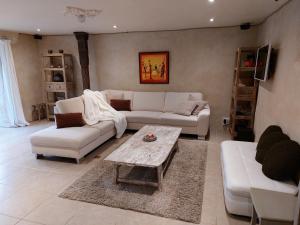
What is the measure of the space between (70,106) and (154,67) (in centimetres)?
234

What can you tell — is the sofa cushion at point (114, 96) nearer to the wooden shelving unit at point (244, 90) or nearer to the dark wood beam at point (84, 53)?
the dark wood beam at point (84, 53)

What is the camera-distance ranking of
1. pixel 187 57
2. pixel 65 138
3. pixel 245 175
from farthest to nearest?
pixel 187 57 → pixel 65 138 → pixel 245 175

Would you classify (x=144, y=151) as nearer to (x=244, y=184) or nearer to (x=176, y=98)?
(x=244, y=184)

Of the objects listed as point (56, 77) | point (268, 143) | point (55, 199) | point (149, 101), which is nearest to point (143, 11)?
point (149, 101)

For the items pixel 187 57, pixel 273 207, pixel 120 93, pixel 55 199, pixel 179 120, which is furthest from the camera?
pixel 120 93

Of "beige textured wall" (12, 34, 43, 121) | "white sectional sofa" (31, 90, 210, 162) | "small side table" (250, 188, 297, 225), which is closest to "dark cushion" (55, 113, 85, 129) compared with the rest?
"white sectional sofa" (31, 90, 210, 162)

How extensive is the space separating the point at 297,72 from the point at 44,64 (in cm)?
591

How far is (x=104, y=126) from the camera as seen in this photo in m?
3.81

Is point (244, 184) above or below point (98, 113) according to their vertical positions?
below

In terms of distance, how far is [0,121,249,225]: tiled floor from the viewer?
2.03m

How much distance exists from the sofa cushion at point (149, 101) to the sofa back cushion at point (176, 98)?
0.44 feet

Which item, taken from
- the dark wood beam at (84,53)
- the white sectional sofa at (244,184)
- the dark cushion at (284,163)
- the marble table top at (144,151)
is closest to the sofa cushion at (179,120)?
the marble table top at (144,151)

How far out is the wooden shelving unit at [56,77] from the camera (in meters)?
5.57

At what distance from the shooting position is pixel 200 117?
13.3ft
